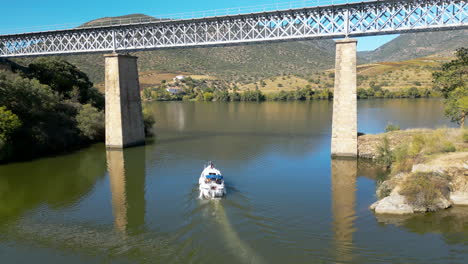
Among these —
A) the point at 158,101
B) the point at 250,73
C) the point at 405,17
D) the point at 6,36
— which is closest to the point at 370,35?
the point at 405,17

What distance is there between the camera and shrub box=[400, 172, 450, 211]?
1755 cm

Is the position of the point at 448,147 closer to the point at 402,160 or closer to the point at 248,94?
the point at 402,160

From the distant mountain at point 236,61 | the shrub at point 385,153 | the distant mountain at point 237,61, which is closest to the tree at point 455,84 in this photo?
the shrub at point 385,153

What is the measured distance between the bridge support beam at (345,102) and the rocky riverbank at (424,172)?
2624 mm

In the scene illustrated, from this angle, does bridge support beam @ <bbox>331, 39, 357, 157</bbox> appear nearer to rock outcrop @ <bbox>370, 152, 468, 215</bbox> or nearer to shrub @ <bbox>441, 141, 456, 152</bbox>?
shrub @ <bbox>441, 141, 456, 152</bbox>

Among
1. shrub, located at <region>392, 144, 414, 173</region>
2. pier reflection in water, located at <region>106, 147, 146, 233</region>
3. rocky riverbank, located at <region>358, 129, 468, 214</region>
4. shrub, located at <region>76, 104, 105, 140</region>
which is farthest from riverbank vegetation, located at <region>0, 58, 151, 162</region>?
shrub, located at <region>392, 144, 414, 173</region>

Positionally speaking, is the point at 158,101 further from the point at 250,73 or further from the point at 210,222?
the point at 210,222

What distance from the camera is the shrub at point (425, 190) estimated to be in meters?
17.5

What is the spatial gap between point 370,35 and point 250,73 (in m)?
120

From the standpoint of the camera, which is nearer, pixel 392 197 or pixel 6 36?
pixel 392 197

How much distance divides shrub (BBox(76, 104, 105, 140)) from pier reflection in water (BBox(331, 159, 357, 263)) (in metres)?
24.0

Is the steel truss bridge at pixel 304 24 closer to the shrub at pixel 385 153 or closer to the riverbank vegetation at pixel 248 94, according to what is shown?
the shrub at pixel 385 153

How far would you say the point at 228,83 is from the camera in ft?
420

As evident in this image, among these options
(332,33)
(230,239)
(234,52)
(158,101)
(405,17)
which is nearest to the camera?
(230,239)
